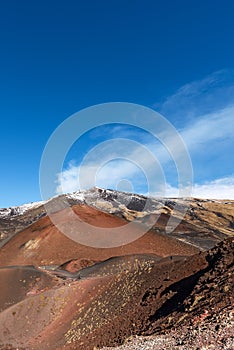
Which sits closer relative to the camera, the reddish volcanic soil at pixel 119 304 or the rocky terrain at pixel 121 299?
the rocky terrain at pixel 121 299

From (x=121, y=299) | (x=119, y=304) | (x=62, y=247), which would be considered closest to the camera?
(x=119, y=304)

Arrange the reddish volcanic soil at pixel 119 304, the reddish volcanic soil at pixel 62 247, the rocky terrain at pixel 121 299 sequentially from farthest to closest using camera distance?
the reddish volcanic soil at pixel 62 247 → the reddish volcanic soil at pixel 119 304 → the rocky terrain at pixel 121 299

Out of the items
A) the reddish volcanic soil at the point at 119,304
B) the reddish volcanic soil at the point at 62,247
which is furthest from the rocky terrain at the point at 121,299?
the reddish volcanic soil at the point at 62,247

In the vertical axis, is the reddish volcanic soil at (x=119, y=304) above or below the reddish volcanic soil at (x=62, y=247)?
below

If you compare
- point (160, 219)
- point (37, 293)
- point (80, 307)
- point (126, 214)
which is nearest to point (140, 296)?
point (80, 307)

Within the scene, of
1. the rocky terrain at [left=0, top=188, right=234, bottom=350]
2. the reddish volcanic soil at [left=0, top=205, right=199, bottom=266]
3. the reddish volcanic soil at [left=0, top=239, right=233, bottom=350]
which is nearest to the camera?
the rocky terrain at [left=0, top=188, right=234, bottom=350]

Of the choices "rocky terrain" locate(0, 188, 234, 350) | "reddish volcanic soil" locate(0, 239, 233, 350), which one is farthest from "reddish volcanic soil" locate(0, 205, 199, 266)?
"reddish volcanic soil" locate(0, 239, 233, 350)

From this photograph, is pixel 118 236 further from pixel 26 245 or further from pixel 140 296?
pixel 140 296

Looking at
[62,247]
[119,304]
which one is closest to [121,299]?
[119,304]

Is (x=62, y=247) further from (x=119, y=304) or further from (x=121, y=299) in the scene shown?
(x=119, y=304)

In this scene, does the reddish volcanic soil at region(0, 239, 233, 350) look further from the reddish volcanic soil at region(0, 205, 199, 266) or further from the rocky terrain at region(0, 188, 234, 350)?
the reddish volcanic soil at region(0, 205, 199, 266)

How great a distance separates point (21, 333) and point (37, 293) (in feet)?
18.9

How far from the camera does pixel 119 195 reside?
560ft

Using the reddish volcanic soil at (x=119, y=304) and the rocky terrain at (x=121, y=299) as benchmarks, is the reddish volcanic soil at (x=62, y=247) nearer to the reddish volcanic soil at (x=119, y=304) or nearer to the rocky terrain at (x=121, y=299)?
the rocky terrain at (x=121, y=299)
